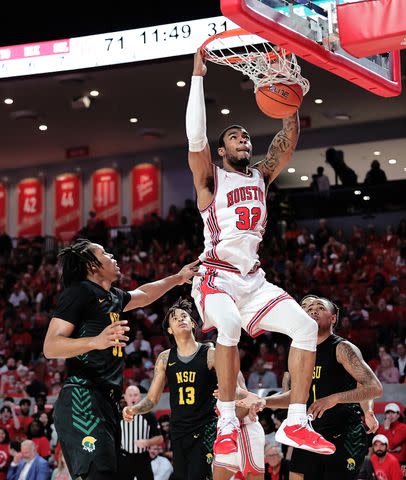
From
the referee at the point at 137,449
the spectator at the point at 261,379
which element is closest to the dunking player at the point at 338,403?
the referee at the point at 137,449

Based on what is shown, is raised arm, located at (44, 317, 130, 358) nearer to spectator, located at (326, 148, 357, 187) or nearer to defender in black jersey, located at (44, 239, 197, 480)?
defender in black jersey, located at (44, 239, 197, 480)

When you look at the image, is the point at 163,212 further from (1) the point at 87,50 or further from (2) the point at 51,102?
(1) the point at 87,50

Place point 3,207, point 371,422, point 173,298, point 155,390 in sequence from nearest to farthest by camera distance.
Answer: point 371,422 → point 155,390 → point 173,298 → point 3,207

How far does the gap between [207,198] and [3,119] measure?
17.9m

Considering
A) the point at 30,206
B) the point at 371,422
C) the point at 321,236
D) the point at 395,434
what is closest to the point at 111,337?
the point at 371,422

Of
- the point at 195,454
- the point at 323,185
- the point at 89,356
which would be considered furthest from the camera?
the point at 323,185

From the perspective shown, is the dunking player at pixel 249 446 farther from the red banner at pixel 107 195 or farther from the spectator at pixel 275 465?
the red banner at pixel 107 195

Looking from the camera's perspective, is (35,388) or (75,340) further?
(35,388)

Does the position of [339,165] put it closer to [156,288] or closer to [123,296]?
[156,288]

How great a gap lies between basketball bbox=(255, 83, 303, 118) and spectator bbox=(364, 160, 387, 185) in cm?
1665

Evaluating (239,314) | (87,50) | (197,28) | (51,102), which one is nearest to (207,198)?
(239,314)

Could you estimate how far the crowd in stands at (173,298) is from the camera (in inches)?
530

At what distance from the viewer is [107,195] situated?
88.5 ft

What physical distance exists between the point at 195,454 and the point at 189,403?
435 millimetres
